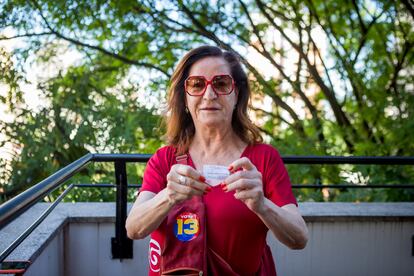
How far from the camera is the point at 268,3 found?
6.25 metres

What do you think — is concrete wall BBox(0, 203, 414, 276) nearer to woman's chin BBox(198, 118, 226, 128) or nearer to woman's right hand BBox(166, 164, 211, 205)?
woman's chin BBox(198, 118, 226, 128)

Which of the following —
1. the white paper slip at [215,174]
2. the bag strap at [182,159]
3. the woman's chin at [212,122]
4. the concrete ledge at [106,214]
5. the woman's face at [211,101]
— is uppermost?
the woman's face at [211,101]

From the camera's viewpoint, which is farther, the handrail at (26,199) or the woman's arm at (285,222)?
the woman's arm at (285,222)

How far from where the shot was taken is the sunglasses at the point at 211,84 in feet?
5.58

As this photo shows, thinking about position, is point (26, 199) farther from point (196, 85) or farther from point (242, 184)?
point (196, 85)

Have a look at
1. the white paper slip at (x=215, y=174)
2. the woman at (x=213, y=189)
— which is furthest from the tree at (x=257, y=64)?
the white paper slip at (x=215, y=174)

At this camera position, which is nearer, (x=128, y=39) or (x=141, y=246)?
(x=141, y=246)

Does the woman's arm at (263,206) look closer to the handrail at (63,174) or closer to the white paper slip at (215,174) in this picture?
the white paper slip at (215,174)

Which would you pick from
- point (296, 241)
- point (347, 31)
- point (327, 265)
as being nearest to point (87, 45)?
point (347, 31)

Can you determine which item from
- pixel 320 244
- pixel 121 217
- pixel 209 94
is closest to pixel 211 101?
pixel 209 94

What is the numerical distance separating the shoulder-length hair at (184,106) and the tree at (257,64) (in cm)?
310

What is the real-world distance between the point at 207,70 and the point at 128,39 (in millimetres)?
4806

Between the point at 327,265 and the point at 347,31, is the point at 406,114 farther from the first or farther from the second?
the point at 327,265

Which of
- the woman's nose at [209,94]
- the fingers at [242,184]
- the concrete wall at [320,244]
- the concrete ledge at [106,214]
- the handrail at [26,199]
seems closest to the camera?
the handrail at [26,199]
